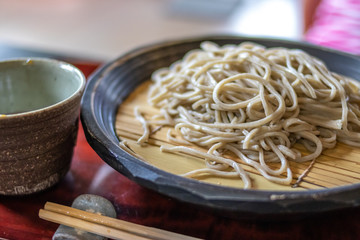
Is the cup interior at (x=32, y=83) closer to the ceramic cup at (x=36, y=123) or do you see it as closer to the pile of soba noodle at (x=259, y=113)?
the ceramic cup at (x=36, y=123)

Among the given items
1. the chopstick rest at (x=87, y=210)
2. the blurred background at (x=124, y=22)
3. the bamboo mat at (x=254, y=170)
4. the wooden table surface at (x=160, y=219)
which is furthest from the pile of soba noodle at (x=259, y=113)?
the blurred background at (x=124, y=22)

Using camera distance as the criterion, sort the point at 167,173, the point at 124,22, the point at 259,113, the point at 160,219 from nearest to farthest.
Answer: the point at 167,173, the point at 160,219, the point at 259,113, the point at 124,22

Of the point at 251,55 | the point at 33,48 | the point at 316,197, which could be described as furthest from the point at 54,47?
the point at 316,197

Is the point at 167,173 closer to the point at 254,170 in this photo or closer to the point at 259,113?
the point at 254,170

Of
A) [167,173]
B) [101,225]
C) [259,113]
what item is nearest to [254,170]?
[259,113]

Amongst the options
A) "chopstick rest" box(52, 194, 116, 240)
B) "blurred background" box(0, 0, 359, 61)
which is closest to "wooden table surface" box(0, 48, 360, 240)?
"chopstick rest" box(52, 194, 116, 240)

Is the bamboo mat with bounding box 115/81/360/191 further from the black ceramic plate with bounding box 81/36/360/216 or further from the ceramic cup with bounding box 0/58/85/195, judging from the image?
the ceramic cup with bounding box 0/58/85/195
